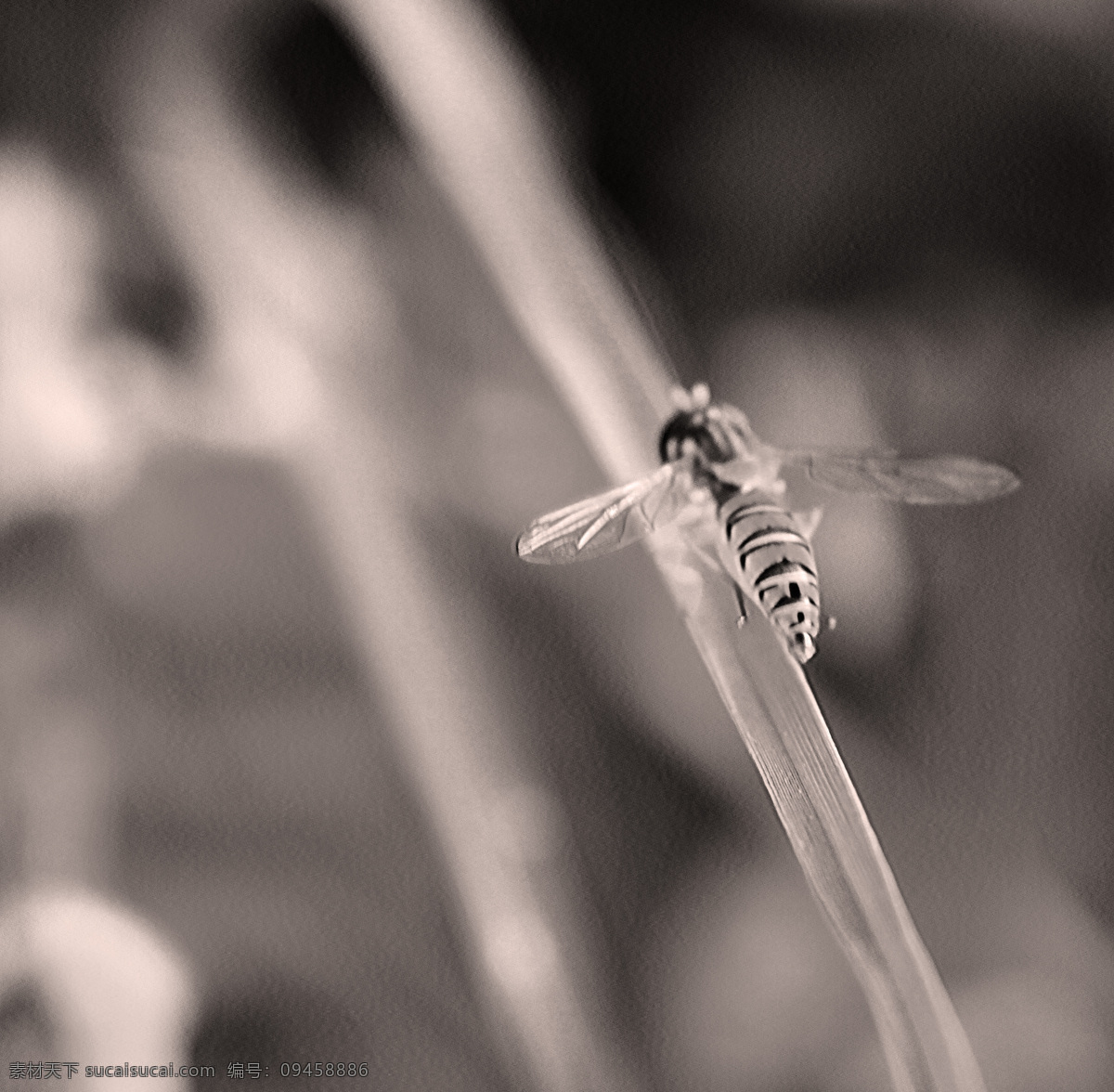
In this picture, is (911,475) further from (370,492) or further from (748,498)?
(370,492)

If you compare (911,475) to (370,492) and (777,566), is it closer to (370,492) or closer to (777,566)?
(777,566)

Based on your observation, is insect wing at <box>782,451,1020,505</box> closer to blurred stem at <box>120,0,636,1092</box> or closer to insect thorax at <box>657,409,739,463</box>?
insect thorax at <box>657,409,739,463</box>

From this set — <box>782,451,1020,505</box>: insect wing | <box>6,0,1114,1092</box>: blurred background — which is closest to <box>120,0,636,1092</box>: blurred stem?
<box>6,0,1114,1092</box>: blurred background

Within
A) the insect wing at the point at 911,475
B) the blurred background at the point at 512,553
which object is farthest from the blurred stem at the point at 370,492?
the insect wing at the point at 911,475

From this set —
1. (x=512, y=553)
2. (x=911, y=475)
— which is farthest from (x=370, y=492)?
(x=911, y=475)

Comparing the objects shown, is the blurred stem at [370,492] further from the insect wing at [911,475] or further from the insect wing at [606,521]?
the insect wing at [911,475]

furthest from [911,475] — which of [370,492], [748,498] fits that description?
[370,492]

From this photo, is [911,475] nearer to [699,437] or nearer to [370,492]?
[699,437]
